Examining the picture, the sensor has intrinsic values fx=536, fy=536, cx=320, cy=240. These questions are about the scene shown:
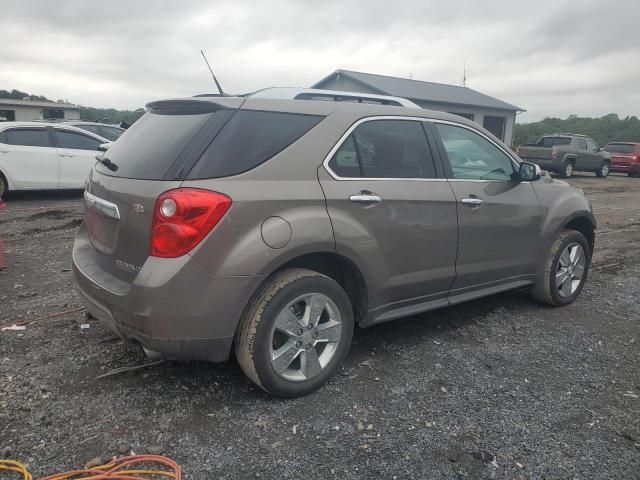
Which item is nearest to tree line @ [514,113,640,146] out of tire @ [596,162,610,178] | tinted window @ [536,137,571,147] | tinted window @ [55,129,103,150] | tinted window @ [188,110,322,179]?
tire @ [596,162,610,178]

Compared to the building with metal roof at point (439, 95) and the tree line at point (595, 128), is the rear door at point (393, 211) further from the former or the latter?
the tree line at point (595, 128)

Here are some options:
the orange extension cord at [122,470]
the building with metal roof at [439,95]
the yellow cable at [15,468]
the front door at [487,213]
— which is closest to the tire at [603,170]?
the building with metal roof at [439,95]

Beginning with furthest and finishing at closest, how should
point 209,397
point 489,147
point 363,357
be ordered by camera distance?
point 489,147 < point 363,357 < point 209,397

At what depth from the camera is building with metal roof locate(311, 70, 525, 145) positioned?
82.6 ft

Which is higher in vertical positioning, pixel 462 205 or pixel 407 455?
pixel 462 205

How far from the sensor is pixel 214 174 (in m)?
2.83

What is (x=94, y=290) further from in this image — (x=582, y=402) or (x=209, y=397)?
(x=582, y=402)

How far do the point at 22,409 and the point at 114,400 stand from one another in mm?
472

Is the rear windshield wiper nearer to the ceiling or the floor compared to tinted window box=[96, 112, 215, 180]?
nearer to the floor

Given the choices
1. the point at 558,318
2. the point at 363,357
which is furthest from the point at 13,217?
the point at 558,318

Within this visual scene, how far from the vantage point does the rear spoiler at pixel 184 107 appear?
10.1ft

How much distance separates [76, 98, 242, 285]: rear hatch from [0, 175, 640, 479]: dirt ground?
2.42 feet

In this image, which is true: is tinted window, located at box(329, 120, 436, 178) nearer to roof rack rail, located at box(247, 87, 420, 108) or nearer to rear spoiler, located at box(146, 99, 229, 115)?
roof rack rail, located at box(247, 87, 420, 108)

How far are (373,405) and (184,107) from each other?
2092 millimetres
